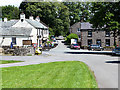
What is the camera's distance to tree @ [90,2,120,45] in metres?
36.7

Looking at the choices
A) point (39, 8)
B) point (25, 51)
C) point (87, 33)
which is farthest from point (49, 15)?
point (25, 51)

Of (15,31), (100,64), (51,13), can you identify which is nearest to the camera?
(100,64)

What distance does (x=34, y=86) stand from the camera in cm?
1062

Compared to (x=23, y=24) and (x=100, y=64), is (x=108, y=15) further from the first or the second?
(x=23, y=24)

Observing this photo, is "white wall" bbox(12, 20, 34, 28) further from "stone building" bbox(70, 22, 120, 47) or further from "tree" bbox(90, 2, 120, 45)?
"tree" bbox(90, 2, 120, 45)

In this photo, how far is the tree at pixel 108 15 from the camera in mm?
36709

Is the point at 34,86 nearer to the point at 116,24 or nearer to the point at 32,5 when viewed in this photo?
the point at 116,24

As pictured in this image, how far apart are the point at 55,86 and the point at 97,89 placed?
1952 millimetres

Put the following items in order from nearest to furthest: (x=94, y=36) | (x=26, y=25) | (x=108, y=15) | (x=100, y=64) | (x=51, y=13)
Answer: (x=100, y=64) < (x=108, y=15) < (x=26, y=25) < (x=94, y=36) < (x=51, y=13)

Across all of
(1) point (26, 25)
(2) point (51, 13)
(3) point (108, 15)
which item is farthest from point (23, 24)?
(2) point (51, 13)

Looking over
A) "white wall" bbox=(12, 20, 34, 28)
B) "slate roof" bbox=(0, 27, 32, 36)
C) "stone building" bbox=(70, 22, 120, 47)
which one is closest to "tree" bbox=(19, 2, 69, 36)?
"stone building" bbox=(70, 22, 120, 47)

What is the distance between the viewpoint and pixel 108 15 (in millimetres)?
36875

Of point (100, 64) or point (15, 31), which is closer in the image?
point (100, 64)

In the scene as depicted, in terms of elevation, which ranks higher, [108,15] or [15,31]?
[108,15]
